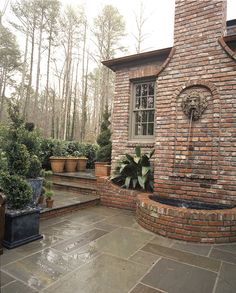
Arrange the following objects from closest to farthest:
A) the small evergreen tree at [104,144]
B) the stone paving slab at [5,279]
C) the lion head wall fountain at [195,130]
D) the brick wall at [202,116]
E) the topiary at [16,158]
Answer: the stone paving slab at [5,279] → the topiary at [16,158] → the lion head wall fountain at [195,130] → the brick wall at [202,116] → the small evergreen tree at [104,144]

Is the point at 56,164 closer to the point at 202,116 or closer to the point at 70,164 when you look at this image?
the point at 70,164

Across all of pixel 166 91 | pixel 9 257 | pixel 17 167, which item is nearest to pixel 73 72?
pixel 166 91

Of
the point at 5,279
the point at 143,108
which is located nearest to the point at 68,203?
the point at 5,279

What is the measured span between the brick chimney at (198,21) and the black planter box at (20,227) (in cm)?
366

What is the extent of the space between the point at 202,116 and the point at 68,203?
2.91m

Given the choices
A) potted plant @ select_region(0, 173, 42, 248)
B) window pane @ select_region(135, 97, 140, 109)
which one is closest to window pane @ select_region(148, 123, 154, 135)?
window pane @ select_region(135, 97, 140, 109)

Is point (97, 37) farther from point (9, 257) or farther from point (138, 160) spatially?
point (9, 257)

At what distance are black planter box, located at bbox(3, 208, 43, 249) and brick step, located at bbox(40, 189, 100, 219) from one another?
763 mm

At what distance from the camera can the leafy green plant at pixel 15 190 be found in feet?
8.59

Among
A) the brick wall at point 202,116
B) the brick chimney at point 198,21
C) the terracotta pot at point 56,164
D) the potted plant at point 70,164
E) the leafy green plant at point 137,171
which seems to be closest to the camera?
the brick wall at point 202,116

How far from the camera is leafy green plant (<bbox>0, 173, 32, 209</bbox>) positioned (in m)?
2.62

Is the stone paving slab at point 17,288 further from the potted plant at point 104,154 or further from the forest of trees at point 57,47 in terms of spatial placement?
the forest of trees at point 57,47

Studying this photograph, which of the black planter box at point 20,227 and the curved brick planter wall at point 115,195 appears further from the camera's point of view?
the curved brick planter wall at point 115,195

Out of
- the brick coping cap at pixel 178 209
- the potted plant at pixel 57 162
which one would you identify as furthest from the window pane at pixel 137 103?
the potted plant at pixel 57 162
